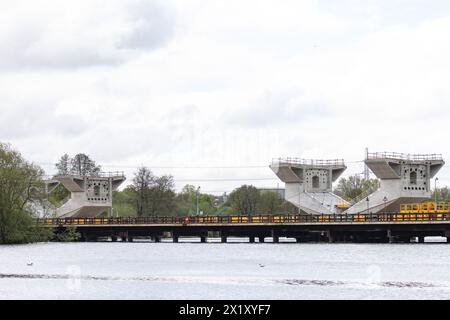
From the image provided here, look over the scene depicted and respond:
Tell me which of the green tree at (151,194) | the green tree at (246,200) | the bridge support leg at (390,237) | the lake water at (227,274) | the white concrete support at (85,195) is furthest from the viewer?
the green tree at (246,200)

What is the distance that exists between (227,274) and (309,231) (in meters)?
49.8

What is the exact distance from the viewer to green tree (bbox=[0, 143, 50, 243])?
10600cm

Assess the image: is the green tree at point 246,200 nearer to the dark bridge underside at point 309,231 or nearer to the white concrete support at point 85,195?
the white concrete support at point 85,195

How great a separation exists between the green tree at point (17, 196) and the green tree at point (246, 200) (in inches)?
3087

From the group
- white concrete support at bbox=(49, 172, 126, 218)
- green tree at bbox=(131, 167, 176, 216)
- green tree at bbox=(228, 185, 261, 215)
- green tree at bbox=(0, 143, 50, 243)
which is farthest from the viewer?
green tree at bbox=(228, 185, 261, 215)

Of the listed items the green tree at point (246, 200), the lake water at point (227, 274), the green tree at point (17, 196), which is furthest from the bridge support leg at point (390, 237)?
the green tree at point (246, 200)

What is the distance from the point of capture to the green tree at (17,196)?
106m

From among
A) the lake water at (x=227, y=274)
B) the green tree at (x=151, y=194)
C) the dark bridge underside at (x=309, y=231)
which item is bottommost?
the lake water at (x=227, y=274)

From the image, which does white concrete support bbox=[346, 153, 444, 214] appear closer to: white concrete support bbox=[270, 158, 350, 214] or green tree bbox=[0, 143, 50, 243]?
white concrete support bbox=[270, 158, 350, 214]

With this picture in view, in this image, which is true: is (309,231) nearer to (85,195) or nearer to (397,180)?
(397,180)

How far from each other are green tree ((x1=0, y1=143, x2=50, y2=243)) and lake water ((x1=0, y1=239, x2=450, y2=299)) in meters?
7.44

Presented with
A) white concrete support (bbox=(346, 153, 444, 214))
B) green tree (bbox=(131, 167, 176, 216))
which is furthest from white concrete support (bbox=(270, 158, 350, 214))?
green tree (bbox=(131, 167, 176, 216))

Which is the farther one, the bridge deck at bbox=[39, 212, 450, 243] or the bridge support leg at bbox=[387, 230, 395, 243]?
the bridge support leg at bbox=[387, 230, 395, 243]
